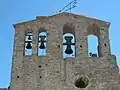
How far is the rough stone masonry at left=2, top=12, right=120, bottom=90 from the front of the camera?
1689cm

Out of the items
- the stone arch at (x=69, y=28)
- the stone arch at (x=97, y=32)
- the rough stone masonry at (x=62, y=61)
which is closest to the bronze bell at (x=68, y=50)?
the rough stone masonry at (x=62, y=61)

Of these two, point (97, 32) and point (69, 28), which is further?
point (69, 28)

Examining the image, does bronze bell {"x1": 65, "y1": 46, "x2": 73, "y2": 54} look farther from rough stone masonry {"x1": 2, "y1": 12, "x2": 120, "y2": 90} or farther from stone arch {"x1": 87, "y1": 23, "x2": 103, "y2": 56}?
stone arch {"x1": 87, "y1": 23, "x2": 103, "y2": 56}

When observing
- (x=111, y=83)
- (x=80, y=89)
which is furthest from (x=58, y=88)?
(x=111, y=83)

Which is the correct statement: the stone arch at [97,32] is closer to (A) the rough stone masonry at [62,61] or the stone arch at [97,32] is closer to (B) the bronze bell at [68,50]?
(A) the rough stone masonry at [62,61]

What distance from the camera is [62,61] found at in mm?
17391

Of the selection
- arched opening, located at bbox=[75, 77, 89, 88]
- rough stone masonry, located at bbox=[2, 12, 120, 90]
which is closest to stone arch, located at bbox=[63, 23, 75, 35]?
rough stone masonry, located at bbox=[2, 12, 120, 90]

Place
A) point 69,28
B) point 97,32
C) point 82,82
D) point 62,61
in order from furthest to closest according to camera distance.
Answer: point 69,28 < point 97,32 < point 62,61 < point 82,82

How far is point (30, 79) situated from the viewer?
16984mm

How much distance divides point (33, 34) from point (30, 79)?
2.16 metres

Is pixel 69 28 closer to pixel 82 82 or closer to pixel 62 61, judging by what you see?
pixel 62 61

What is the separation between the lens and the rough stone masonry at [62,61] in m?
16.9

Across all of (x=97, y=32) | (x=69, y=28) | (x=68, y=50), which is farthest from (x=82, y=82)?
(x=69, y=28)

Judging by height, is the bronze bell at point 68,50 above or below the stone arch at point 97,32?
below
